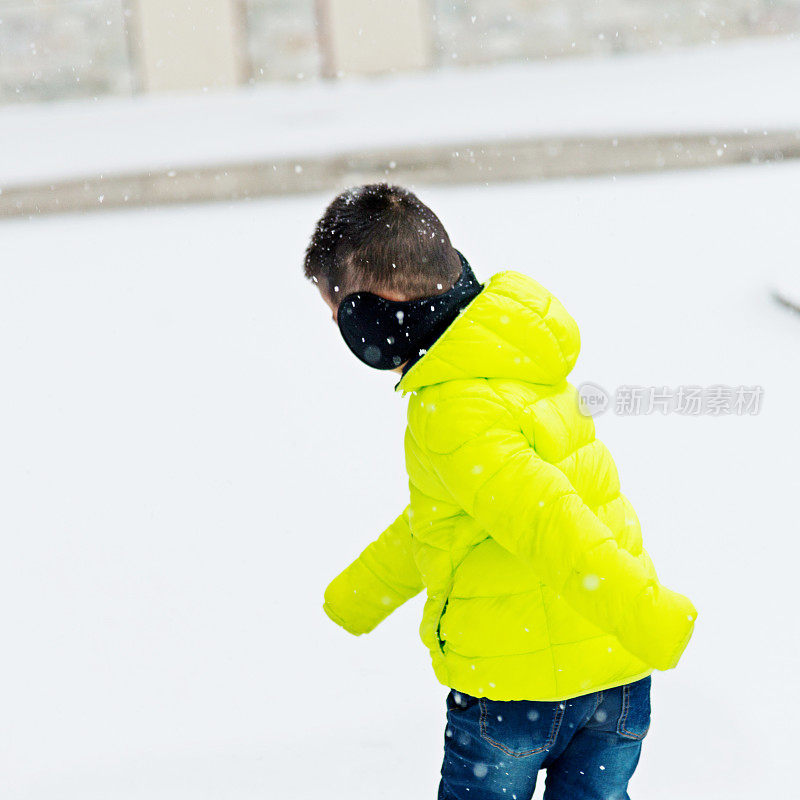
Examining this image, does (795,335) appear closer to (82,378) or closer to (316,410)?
(316,410)

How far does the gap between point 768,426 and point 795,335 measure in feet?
3.12

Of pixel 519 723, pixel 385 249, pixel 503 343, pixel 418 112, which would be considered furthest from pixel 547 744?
pixel 418 112

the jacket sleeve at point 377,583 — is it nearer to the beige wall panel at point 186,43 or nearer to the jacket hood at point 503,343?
the jacket hood at point 503,343

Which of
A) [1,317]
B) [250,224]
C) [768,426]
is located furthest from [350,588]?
[250,224]

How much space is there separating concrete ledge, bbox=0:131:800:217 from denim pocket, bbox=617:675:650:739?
680cm

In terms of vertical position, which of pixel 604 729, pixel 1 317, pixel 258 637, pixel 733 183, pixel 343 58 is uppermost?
pixel 343 58

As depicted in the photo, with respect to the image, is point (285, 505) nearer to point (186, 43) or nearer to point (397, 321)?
point (397, 321)

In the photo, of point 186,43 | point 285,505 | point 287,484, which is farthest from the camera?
point 186,43

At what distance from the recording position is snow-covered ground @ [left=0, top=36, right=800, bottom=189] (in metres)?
10.2

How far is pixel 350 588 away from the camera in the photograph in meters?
1.81

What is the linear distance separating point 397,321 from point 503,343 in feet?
0.49

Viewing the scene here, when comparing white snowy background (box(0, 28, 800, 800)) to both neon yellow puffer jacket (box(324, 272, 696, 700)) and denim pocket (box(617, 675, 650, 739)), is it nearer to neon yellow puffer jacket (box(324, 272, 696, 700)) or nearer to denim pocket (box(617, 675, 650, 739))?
denim pocket (box(617, 675, 650, 739))

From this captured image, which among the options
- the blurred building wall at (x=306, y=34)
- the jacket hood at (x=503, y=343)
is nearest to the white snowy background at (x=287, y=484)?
the jacket hood at (x=503, y=343)

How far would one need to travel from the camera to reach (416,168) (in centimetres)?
873
